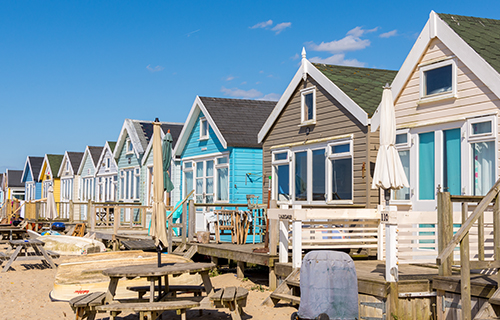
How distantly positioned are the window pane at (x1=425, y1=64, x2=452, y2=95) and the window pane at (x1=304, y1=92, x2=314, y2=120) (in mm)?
3810

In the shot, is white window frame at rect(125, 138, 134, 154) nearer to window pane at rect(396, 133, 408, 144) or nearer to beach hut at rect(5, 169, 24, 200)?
window pane at rect(396, 133, 408, 144)

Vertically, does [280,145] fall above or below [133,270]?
above

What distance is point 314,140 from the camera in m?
14.3

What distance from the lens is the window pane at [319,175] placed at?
46.2 feet

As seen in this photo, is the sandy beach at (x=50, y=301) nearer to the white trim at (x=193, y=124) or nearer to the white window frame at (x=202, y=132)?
the white trim at (x=193, y=124)

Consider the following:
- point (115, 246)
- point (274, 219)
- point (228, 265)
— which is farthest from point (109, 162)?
point (274, 219)

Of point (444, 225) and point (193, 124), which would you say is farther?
point (193, 124)

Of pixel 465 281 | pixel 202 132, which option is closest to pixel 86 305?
pixel 465 281

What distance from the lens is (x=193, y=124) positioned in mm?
21516

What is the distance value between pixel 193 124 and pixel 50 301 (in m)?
11.7

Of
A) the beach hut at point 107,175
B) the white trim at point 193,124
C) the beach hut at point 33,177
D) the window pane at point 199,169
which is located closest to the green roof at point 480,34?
the white trim at point 193,124

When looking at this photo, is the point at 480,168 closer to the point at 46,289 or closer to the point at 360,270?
the point at 360,270

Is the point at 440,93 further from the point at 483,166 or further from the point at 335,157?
the point at 335,157

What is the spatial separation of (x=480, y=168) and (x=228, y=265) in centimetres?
780
